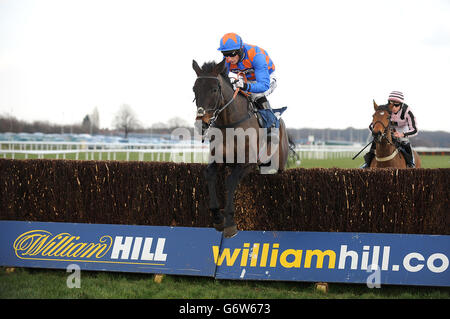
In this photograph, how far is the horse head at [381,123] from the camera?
7.41m

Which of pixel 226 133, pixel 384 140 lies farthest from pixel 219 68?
pixel 384 140

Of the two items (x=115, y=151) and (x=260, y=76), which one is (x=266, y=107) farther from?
(x=115, y=151)

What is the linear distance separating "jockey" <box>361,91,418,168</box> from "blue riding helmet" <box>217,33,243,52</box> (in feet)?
11.1

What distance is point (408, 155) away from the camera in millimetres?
7863

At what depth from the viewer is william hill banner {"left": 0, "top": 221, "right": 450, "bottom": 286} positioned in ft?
16.4

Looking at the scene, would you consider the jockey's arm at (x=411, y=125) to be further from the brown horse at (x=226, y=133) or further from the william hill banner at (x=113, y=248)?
the william hill banner at (x=113, y=248)

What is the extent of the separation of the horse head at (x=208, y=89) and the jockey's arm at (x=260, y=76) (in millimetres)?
527

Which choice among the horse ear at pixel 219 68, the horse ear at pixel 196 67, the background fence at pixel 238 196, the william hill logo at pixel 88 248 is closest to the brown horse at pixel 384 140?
the background fence at pixel 238 196

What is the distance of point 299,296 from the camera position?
4.79 meters

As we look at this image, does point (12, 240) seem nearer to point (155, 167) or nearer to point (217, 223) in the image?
point (155, 167)

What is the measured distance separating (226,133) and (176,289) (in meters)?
1.66

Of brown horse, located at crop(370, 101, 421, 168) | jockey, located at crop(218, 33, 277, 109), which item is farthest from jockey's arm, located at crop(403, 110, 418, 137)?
jockey, located at crop(218, 33, 277, 109)

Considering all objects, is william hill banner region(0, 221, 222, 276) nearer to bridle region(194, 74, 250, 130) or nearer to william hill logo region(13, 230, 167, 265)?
william hill logo region(13, 230, 167, 265)
